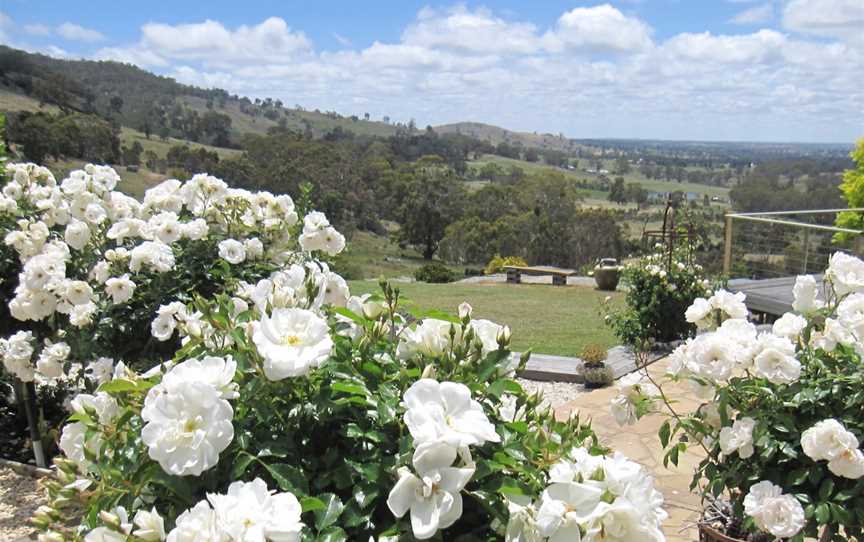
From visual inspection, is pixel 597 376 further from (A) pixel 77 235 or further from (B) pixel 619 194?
(B) pixel 619 194

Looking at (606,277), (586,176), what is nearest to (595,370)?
(606,277)

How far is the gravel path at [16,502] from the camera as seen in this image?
3135 mm

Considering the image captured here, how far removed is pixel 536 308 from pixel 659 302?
4688mm

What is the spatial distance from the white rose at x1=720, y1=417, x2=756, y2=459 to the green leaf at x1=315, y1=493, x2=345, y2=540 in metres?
1.27

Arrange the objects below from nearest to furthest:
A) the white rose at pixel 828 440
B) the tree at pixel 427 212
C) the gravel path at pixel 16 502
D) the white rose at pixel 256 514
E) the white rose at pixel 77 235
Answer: the white rose at pixel 256 514 → the white rose at pixel 828 440 → the gravel path at pixel 16 502 → the white rose at pixel 77 235 → the tree at pixel 427 212

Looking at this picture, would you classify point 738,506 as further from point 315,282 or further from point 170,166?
point 170,166

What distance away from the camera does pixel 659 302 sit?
670cm

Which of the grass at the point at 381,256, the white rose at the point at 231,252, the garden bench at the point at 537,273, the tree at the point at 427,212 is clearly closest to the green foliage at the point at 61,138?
the grass at the point at 381,256

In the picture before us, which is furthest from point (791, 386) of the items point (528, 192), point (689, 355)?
point (528, 192)

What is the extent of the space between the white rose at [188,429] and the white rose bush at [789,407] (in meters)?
1.35

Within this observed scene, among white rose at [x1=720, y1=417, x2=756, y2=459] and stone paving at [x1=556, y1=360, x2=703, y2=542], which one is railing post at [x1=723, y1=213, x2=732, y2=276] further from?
white rose at [x1=720, y1=417, x2=756, y2=459]

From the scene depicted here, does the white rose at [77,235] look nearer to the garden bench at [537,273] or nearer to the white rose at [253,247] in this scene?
the white rose at [253,247]

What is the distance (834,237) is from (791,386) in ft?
24.4

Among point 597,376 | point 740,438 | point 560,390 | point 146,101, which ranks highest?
point 146,101
